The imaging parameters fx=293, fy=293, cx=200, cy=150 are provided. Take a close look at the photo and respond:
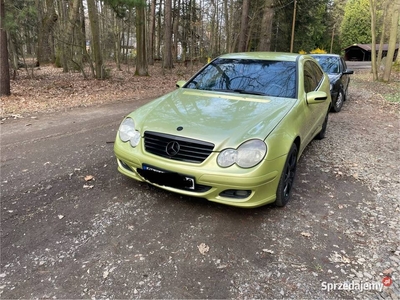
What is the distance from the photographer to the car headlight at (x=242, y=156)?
106 inches

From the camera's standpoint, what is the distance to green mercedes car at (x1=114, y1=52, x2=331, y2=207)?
2.70 meters

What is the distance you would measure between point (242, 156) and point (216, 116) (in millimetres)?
638

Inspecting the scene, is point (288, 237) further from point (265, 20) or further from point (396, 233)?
point (265, 20)

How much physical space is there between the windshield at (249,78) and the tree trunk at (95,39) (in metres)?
10.0

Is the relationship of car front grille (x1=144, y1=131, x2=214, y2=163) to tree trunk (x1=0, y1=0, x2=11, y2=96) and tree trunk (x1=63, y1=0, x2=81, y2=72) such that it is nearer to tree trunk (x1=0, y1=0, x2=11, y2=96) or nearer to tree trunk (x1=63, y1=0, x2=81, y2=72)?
tree trunk (x1=0, y1=0, x2=11, y2=96)

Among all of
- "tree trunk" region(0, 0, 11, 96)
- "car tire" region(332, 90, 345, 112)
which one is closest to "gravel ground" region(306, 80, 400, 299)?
"car tire" region(332, 90, 345, 112)

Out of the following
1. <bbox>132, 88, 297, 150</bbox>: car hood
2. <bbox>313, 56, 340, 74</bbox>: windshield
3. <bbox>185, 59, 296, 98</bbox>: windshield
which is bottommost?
<bbox>132, 88, 297, 150</bbox>: car hood

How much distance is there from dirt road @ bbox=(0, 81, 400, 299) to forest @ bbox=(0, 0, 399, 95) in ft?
23.6

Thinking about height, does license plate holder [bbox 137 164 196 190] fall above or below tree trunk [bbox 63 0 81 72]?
below

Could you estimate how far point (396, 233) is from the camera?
9.40ft

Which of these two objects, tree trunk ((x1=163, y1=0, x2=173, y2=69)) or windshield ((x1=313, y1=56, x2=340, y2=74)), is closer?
windshield ((x1=313, y1=56, x2=340, y2=74))

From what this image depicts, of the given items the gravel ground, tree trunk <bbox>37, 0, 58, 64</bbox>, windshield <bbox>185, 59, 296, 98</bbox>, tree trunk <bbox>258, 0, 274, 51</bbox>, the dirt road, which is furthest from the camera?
tree trunk <bbox>37, 0, 58, 64</bbox>

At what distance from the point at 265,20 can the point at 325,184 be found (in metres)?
14.6

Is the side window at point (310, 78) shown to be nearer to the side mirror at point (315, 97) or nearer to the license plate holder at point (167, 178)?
the side mirror at point (315, 97)
